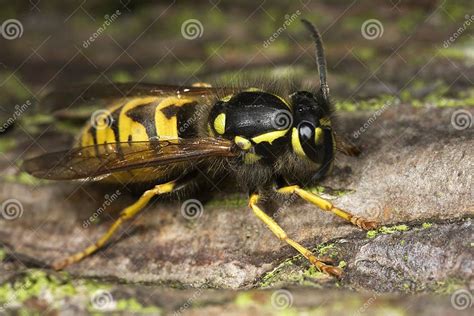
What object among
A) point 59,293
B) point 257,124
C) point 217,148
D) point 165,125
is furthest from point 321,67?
point 59,293

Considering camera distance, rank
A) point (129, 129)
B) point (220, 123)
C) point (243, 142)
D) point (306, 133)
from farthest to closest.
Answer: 1. point (129, 129)
2. point (220, 123)
3. point (243, 142)
4. point (306, 133)

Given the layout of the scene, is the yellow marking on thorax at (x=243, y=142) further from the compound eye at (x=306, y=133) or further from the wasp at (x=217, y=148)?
the compound eye at (x=306, y=133)

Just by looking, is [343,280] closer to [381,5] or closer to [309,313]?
[309,313]

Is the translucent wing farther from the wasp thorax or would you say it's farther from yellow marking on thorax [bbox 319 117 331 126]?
yellow marking on thorax [bbox 319 117 331 126]

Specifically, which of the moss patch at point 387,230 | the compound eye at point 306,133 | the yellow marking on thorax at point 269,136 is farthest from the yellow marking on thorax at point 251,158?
the moss patch at point 387,230

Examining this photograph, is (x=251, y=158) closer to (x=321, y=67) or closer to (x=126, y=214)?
(x=321, y=67)

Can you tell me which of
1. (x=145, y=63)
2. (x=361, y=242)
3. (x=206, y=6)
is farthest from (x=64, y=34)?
(x=361, y=242)
